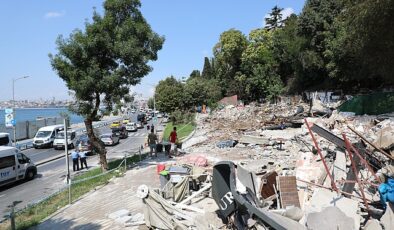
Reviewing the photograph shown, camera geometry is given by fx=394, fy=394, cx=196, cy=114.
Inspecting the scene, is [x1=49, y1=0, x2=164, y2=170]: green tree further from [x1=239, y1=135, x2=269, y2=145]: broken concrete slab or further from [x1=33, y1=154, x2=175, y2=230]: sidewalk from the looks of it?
[x1=239, y1=135, x2=269, y2=145]: broken concrete slab

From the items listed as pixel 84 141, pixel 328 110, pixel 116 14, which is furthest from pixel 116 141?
pixel 116 14

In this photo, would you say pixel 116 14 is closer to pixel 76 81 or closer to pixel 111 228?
pixel 76 81

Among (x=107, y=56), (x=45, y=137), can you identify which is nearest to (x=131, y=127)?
(x=45, y=137)

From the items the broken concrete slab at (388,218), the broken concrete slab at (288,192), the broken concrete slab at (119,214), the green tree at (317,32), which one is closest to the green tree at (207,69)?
the green tree at (317,32)

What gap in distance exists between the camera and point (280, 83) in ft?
214

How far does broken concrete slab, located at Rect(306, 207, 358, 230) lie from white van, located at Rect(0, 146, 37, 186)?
17077mm

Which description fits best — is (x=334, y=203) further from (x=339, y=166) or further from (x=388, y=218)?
(x=339, y=166)

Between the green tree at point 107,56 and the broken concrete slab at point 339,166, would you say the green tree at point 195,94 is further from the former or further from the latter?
the broken concrete slab at point 339,166

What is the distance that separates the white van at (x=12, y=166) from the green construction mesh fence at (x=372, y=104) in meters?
24.0

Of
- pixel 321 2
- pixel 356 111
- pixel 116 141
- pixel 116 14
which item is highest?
pixel 321 2

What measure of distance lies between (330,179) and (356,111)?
76.8 feet

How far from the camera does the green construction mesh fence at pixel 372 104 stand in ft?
98.2

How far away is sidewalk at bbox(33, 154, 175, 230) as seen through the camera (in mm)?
11078

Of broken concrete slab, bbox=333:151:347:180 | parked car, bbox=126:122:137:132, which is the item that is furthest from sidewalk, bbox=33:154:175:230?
parked car, bbox=126:122:137:132
